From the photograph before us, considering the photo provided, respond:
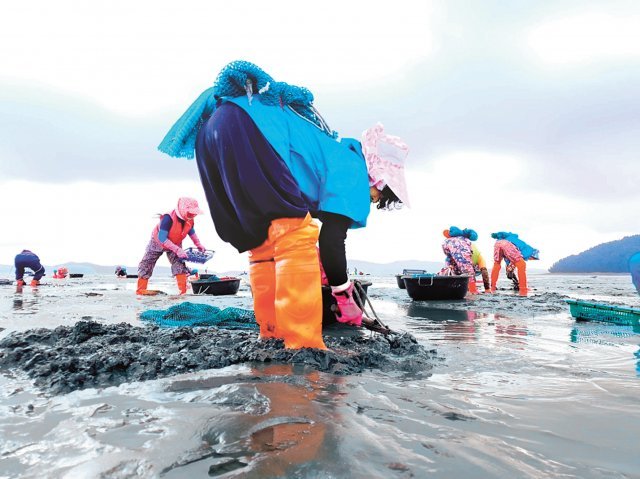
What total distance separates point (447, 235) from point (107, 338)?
1116 centimetres

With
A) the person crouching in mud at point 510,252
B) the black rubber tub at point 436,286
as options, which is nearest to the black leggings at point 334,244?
the black rubber tub at point 436,286

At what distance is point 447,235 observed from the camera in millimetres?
12500

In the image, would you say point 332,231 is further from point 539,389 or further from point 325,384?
point 539,389

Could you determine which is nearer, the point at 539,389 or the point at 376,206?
the point at 539,389

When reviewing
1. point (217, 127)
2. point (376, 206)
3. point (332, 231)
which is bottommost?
point (332, 231)

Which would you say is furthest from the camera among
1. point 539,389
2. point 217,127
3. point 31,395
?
point 217,127

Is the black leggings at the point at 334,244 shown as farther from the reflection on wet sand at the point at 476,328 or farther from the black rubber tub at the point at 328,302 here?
the reflection on wet sand at the point at 476,328

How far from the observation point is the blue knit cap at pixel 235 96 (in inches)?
105

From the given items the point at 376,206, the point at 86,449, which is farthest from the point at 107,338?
the point at 376,206

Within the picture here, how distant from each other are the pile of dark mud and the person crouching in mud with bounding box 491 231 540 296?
10.9 meters

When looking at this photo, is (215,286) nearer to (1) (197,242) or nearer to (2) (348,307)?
(1) (197,242)

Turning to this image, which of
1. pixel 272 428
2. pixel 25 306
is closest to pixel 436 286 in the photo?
pixel 25 306

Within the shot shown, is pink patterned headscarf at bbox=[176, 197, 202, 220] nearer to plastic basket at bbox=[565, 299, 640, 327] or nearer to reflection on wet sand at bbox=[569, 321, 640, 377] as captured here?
plastic basket at bbox=[565, 299, 640, 327]

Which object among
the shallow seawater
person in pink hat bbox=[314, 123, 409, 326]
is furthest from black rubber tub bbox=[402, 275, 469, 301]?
the shallow seawater
